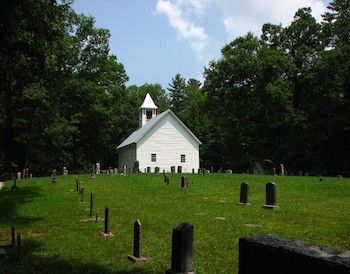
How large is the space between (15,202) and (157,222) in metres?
10.4

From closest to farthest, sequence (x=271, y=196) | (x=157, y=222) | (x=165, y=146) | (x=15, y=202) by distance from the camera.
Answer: (x=157, y=222) → (x=271, y=196) → (x=15, y=202) → (x=165, y=146)

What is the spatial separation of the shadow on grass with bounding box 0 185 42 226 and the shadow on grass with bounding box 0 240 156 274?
5643mm

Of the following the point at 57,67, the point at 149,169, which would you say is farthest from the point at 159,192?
the point at 149,169

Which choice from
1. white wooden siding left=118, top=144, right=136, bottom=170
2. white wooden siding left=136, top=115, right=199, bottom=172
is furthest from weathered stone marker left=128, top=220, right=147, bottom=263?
white wooden siding left=118, top=144, right=136, bottom=170

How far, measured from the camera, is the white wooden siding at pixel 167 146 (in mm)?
56500

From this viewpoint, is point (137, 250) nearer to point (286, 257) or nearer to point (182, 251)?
point (182, 251)

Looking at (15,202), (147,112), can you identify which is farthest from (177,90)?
(15,202)

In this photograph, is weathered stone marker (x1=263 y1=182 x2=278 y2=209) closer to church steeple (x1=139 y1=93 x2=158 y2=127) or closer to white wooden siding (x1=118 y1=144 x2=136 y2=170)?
white wooden siding (x1=118 y1=144 x2=136 y2=170)

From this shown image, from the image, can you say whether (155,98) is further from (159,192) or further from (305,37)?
(159,192)

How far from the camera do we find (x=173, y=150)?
57.4 m

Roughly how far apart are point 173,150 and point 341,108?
65.2 feet

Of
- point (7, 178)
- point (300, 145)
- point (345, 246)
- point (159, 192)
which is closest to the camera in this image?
point (345, 246)

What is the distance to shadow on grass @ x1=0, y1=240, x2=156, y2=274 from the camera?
995 cm

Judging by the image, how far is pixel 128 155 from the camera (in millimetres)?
60875
